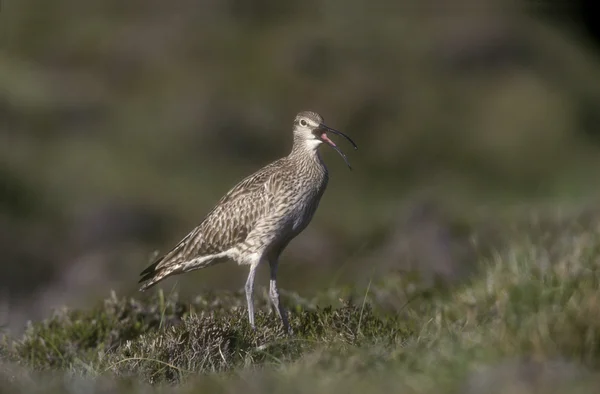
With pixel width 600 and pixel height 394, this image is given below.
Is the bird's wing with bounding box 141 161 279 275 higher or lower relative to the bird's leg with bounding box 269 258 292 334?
higher

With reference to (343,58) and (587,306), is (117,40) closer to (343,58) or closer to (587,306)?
(343,58)

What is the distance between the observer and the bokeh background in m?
27.0

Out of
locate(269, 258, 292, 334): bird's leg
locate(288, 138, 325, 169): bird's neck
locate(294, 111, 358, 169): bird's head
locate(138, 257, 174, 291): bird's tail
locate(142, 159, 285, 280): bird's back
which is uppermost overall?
locate(294, 111, 358, 169): bird's head

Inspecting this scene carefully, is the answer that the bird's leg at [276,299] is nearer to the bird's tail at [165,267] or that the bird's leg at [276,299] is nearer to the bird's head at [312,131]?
the bird's tail at [165,267]

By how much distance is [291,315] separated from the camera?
9.46 meters

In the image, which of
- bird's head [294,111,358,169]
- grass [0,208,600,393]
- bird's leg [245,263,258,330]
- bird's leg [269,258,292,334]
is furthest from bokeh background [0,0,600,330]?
bird's leg [245,263,258,330]

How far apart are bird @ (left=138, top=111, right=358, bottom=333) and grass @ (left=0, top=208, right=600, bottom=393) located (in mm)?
351

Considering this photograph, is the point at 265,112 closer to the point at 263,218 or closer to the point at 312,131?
the point at 312,131

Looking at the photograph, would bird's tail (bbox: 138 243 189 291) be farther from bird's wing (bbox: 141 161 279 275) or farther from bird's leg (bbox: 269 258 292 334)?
bird's leg (bbox: 269 258 292 334)

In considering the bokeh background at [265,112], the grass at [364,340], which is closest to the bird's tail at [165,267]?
the grass at [364,340]

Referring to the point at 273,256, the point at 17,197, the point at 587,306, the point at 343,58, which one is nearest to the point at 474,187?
the point at 343,58

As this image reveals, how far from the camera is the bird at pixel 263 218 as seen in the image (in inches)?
392

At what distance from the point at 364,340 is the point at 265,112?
967 inches

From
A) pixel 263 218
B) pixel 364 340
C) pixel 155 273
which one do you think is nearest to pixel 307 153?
pixel 263 218
